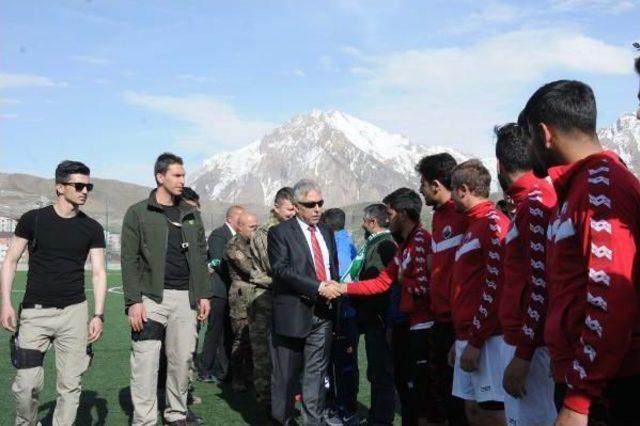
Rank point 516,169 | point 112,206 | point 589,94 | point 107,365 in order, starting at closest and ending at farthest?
point 589,94
point 516,169
point 107,365
point 112,206

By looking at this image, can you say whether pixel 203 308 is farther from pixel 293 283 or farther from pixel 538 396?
pixel 538 396

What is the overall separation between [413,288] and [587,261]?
9.81 ft

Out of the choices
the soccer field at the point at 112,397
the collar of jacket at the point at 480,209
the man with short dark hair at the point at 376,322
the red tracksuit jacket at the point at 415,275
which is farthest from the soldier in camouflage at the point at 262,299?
the collar of jacket at the point at 480,209

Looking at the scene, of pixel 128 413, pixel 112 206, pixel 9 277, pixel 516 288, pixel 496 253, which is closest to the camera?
pixel 516 288

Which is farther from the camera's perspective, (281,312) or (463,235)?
(281,312)

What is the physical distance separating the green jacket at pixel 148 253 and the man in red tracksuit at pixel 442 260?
2.26 m

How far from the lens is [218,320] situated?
355 inches

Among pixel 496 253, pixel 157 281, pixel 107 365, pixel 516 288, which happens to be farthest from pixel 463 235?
pixel 107 365

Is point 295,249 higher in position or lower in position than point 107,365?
higher

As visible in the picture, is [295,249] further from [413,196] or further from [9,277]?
[9,277]

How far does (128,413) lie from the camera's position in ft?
23.4

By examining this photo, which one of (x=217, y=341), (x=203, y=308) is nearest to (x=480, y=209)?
(x=203, y=308)

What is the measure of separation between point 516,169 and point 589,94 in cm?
127

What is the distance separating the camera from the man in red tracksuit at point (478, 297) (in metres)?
4.09
